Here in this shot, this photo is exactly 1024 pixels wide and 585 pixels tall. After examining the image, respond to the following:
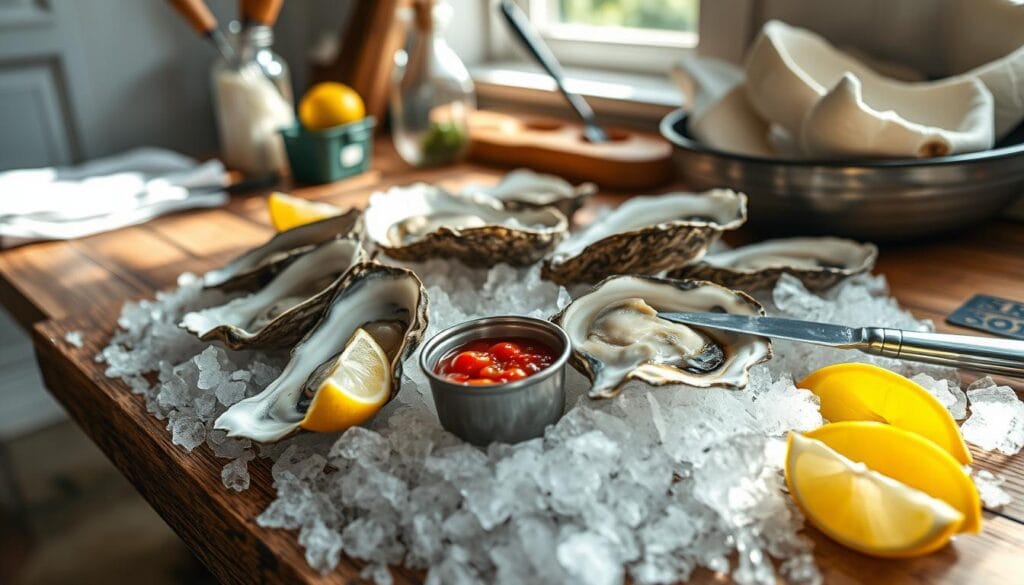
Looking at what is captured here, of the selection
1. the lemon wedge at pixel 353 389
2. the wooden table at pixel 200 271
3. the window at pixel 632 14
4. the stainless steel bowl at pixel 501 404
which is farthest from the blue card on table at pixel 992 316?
the window at pixel 632 14

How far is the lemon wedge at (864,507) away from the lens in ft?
1.66

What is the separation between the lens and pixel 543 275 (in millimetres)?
848

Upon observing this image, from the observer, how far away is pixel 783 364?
74cm

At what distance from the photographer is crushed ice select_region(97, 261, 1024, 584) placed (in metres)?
0.52

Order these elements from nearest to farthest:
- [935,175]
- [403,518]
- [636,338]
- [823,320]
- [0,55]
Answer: [403,518], [636,338], [823,320], [935,175], [0,55]

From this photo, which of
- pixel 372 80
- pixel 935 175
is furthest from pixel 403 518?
pixel 372 80

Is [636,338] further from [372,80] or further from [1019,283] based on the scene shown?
[372,80]

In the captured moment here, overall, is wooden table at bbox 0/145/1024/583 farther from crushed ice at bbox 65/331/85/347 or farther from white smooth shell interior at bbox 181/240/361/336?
white smooth shell interior at bbox 181/240/361/336

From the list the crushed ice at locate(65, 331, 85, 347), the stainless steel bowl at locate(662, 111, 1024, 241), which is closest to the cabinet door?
the crushed ice at locate(65, 331, 85, 347)

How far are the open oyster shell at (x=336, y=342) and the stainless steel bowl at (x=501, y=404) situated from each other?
6 centimetres

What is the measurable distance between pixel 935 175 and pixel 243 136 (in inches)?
44.5

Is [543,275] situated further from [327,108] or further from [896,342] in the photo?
[327,108]

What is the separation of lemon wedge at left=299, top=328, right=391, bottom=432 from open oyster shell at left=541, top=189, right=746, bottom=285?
0.23 metres

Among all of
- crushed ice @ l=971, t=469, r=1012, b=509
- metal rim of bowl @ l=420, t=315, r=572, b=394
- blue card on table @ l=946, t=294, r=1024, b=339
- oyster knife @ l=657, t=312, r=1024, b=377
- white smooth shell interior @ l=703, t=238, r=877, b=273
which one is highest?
metal rim of bowl @ l=420, t=315, r=572, b=394
